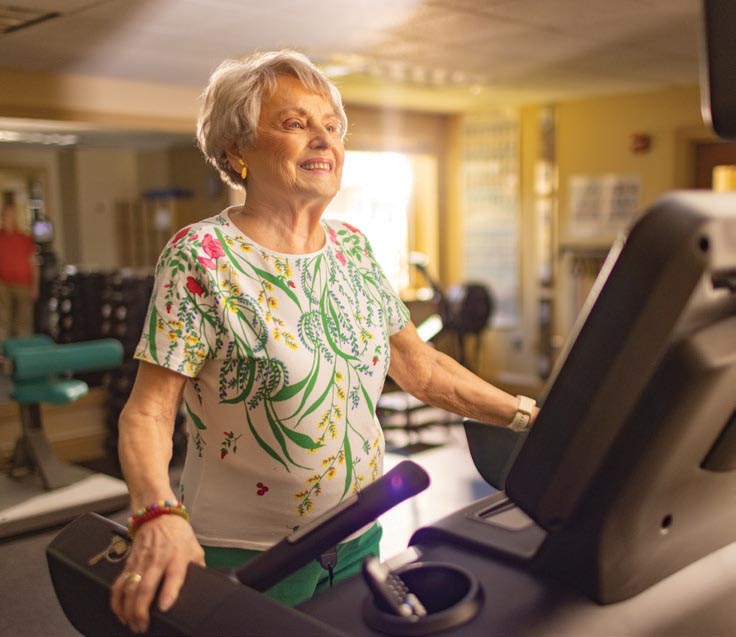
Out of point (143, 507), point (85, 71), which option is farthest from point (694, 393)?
point (85, 71)

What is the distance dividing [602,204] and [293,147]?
21.0 feet

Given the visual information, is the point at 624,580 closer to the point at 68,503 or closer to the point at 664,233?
the point at 664,233

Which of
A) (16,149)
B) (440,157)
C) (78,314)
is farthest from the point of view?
(16,149)

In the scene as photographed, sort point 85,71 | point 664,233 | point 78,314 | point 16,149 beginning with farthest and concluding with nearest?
point 16,149 < point 78,314 < point 85,71 < point 664,233

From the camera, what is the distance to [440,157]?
8266mm

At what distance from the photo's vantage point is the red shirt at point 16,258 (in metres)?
7.36

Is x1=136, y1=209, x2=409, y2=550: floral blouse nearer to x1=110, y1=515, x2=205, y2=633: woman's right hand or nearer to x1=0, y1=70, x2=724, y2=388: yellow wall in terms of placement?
x1=110, y1=515, x2=205, y2=633: woman's right hand

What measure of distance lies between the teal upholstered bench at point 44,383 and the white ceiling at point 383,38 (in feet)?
5.51

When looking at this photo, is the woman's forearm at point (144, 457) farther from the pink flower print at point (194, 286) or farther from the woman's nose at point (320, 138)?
the woman's nose at point (320, 138)

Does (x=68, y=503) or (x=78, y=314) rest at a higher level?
(x=78, y=314)

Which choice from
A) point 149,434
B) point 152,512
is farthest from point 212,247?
point 152,512

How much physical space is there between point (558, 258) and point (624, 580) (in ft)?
23.0

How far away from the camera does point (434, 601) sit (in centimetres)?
79

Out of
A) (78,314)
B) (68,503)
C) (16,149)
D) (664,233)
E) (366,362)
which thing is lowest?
(68,503)
